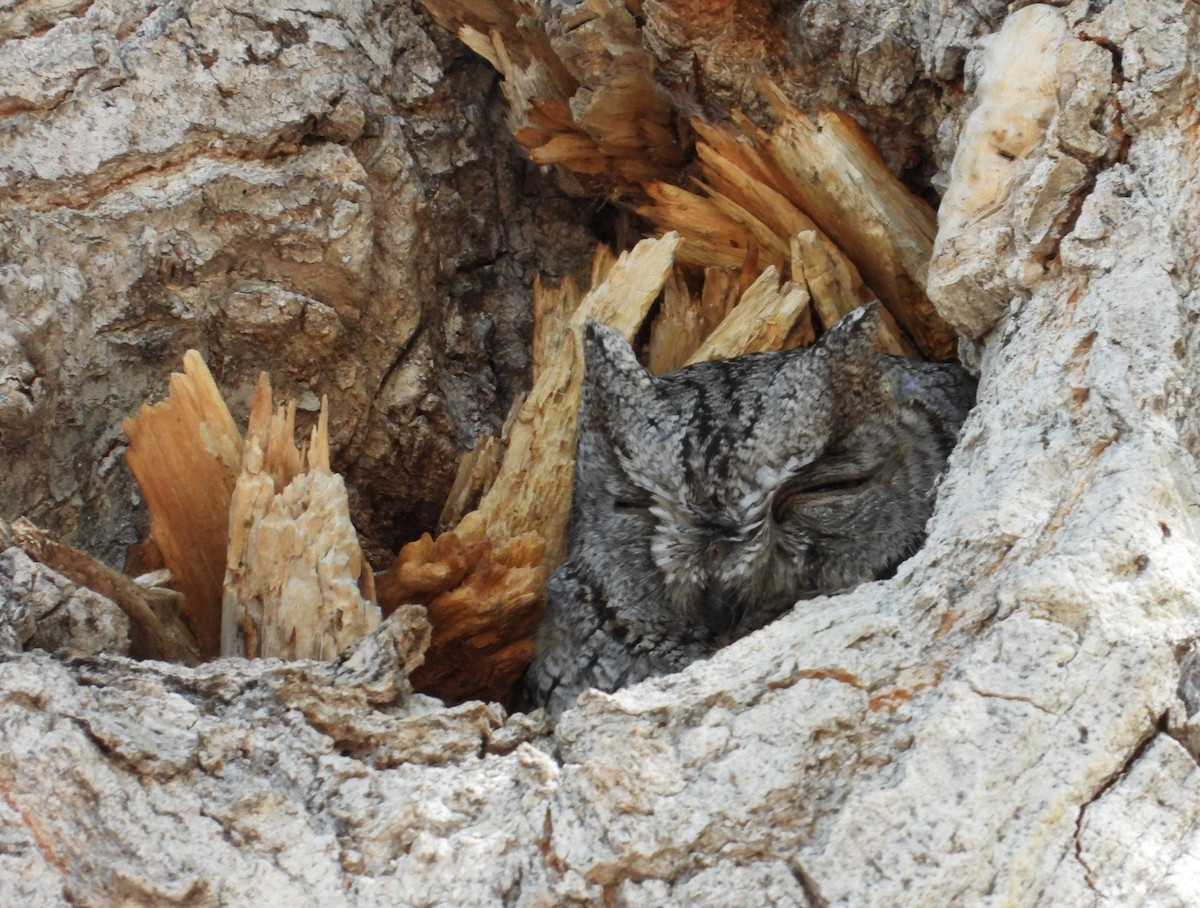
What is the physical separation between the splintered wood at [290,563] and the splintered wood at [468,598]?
135mm

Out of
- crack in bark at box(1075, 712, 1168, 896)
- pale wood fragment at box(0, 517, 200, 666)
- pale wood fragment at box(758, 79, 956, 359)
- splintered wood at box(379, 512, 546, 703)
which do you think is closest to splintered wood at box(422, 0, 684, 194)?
pale wood fragment at box(758, 79, 956, 359)

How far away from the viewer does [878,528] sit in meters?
2.65

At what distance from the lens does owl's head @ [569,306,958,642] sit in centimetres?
261

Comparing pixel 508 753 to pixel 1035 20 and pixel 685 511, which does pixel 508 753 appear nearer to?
pixel 685 511

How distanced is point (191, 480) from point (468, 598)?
604 millimetres

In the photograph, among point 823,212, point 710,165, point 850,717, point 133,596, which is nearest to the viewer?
point 850,717

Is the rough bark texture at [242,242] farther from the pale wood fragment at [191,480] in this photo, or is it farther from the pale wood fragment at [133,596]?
the pale wood fragment at [133,596]

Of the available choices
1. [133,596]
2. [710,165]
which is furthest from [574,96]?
[133,596]

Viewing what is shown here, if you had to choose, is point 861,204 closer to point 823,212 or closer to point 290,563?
point 823,212

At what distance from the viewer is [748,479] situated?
8.53 ft

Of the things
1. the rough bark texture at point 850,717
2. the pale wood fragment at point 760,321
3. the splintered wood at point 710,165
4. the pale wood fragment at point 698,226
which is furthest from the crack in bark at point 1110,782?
the pale wood fragment at point 698,226

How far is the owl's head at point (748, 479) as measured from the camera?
103 inches

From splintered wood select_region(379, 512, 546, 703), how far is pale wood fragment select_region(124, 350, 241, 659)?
1.14ft

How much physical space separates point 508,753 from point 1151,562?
1014 mm
